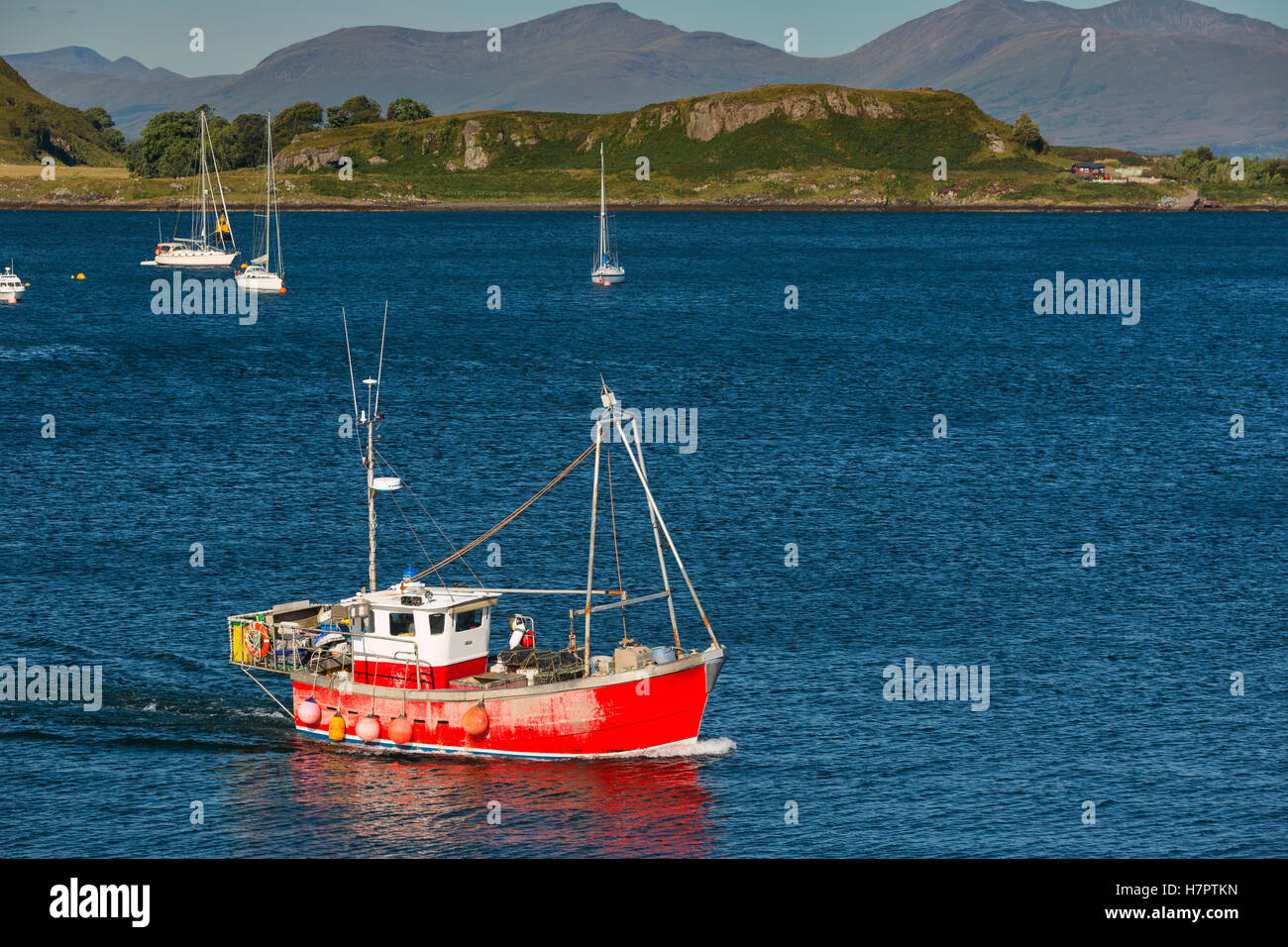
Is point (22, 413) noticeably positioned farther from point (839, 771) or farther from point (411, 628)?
point (839, 771)

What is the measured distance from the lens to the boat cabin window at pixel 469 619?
5353 cm

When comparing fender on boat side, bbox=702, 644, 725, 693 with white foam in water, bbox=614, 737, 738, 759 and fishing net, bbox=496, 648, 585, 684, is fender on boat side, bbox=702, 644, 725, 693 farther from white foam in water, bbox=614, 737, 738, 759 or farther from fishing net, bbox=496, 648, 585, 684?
fishing net, bbox=496, 648, 585, 684

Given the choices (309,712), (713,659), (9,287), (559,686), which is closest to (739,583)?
(713,659)

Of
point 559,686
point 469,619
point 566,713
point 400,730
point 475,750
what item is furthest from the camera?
point 469,619

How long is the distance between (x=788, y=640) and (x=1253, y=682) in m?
18.8

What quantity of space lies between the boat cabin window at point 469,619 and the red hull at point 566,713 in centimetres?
262

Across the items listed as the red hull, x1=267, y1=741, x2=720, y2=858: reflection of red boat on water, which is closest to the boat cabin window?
the red hull

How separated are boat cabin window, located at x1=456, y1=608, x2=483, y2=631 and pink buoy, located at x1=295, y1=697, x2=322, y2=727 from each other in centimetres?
581

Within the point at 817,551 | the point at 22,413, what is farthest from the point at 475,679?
the point at 22,413

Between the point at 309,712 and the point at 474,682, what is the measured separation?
6.02 m

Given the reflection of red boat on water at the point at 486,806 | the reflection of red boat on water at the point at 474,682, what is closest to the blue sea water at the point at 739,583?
the reflection of red boat on water at the point at 486,806

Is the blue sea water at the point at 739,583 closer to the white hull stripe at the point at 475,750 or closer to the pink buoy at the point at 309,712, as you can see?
the white hull stripe at the point at 475,750

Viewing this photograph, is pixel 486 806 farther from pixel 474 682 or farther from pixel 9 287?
pixel 9 287

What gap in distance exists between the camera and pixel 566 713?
51.7 m
